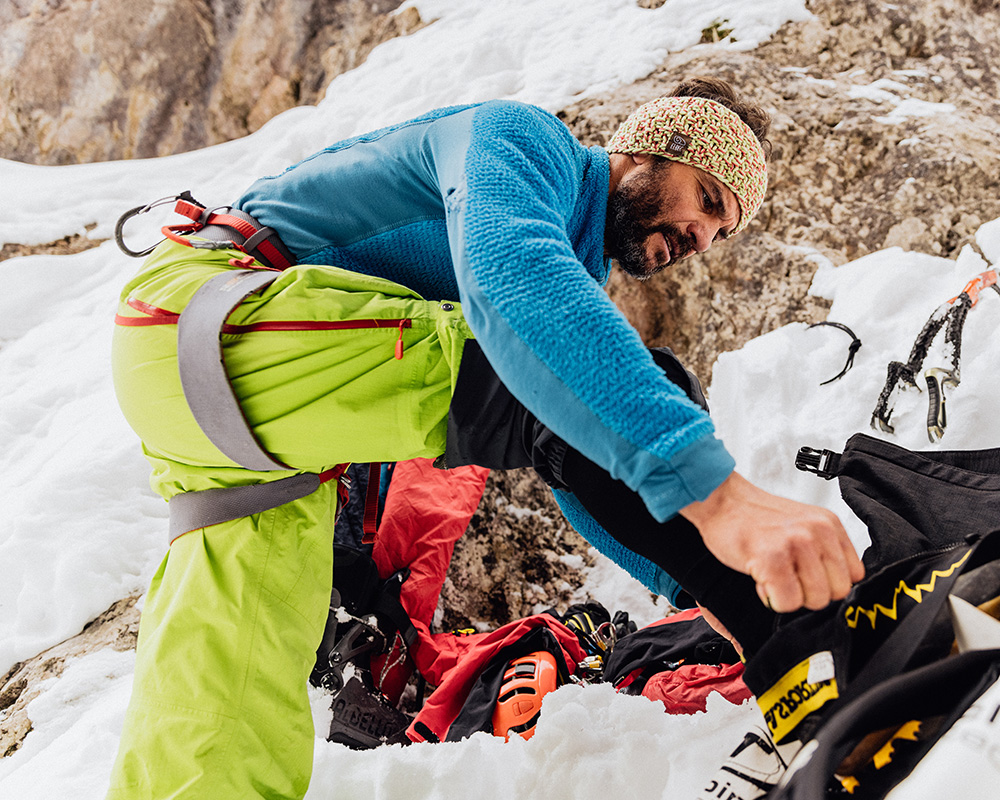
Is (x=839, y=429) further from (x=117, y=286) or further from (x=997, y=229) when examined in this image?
(x=117, y=286)

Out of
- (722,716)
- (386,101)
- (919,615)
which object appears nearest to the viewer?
(919,615)

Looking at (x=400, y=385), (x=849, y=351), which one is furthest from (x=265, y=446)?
(x=849, y=351)

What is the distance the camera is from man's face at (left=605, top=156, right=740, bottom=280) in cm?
165

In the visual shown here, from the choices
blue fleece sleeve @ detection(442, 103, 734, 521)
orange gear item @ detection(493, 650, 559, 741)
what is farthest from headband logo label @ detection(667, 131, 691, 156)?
orange gear item @ detection(493, 650, 559, 741)

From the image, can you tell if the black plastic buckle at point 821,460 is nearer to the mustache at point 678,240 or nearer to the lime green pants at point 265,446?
the mustache at point 678,240

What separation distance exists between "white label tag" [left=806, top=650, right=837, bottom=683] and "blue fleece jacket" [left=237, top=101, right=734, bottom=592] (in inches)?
11.3

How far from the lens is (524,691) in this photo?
1649mm

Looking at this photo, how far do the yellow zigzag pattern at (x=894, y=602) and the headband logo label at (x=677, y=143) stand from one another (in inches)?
45.4

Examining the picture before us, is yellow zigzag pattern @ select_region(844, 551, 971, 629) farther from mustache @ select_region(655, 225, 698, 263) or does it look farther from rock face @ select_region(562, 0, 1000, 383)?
rock face @ select_region(562, 0, 1000, 383)

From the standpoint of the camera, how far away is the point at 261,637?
140cm

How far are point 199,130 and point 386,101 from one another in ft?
8.88

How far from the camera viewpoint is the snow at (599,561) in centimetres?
128

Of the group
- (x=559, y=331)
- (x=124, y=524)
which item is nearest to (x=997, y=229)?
(x=559, y=331)

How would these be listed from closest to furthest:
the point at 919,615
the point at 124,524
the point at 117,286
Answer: the point at 919,615 → the point at 124,524 → the point at 117,286
